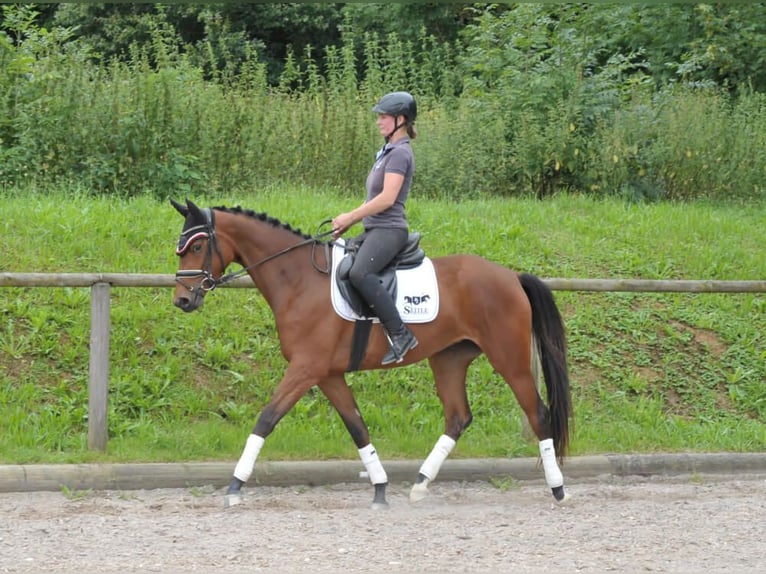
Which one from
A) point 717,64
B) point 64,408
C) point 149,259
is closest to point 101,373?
point 64,408

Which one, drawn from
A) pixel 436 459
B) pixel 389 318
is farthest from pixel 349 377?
pixel 389 318

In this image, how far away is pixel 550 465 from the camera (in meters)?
7.30

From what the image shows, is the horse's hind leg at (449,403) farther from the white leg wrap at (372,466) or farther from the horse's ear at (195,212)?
the horse's ear at (195,212)

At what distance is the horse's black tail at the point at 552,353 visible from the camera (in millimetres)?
7480

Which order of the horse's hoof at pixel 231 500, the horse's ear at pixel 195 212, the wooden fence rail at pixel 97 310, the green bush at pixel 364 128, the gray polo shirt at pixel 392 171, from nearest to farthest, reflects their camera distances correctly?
the horse's hoof at pixel 231 500 → the horse's ear at pixel 195 212 → the gray polo shirt at pixel 392 171 → the wooden fence rail at pixel 97 310 → the green bush at pixel 364 128

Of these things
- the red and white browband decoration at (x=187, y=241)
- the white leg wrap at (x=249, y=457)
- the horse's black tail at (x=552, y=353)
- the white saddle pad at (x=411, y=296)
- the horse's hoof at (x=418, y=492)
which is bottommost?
the horse's hoof at (x=418, y=492)

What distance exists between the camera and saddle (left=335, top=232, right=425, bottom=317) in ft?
23.5

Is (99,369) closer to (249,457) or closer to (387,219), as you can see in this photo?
(249,457)

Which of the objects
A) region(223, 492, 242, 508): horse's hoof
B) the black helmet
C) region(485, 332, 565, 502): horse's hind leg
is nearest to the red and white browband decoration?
the black helmet

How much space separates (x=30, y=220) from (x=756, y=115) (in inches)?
410

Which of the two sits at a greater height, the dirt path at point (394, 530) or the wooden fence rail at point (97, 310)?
the wooden fence rail at point (97, 310)

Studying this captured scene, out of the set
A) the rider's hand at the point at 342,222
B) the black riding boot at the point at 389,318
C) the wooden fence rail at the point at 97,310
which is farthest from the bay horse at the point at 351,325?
the wooden fence rail at the point at 97,310

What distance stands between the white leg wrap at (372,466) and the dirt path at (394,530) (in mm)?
215

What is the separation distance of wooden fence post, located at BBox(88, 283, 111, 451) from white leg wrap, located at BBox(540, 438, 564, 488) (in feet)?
10.4
